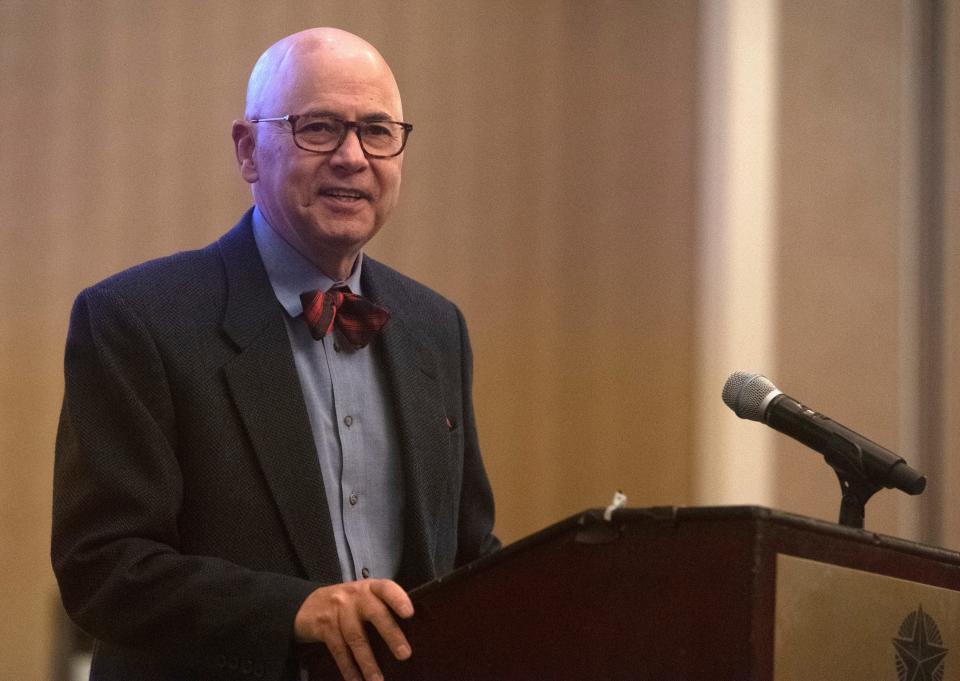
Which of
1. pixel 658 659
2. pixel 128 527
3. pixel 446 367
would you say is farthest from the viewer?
pixel 446 367

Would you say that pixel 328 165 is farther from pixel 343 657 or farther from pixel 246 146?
pixel 343 657

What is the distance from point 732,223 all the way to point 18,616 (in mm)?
2216

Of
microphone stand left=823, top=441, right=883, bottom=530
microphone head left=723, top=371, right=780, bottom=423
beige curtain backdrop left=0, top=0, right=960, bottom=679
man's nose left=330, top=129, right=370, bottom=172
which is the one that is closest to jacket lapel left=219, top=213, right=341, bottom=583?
man's nose left=330, top=129, right=370, bottom=172

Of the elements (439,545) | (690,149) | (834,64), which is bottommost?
(439,545)

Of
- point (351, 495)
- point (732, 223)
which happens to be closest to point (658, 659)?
point (351, 495)

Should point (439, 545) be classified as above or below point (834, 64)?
below

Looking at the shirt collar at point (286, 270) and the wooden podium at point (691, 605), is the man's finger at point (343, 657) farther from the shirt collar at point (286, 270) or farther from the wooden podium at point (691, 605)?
the shirt collar at point (286, 270)

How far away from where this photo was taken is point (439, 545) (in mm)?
1746

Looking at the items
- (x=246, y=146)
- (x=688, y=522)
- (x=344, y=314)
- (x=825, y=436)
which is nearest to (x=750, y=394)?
(x=825, y=436)

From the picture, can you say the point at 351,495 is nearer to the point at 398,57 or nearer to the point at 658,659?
the point at 658,659

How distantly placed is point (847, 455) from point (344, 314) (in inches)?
30.3

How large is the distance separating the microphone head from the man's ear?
2.66ft

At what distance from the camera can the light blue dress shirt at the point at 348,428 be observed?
1658 mm

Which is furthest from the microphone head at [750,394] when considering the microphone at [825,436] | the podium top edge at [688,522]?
the podium top edge at [688,522]
